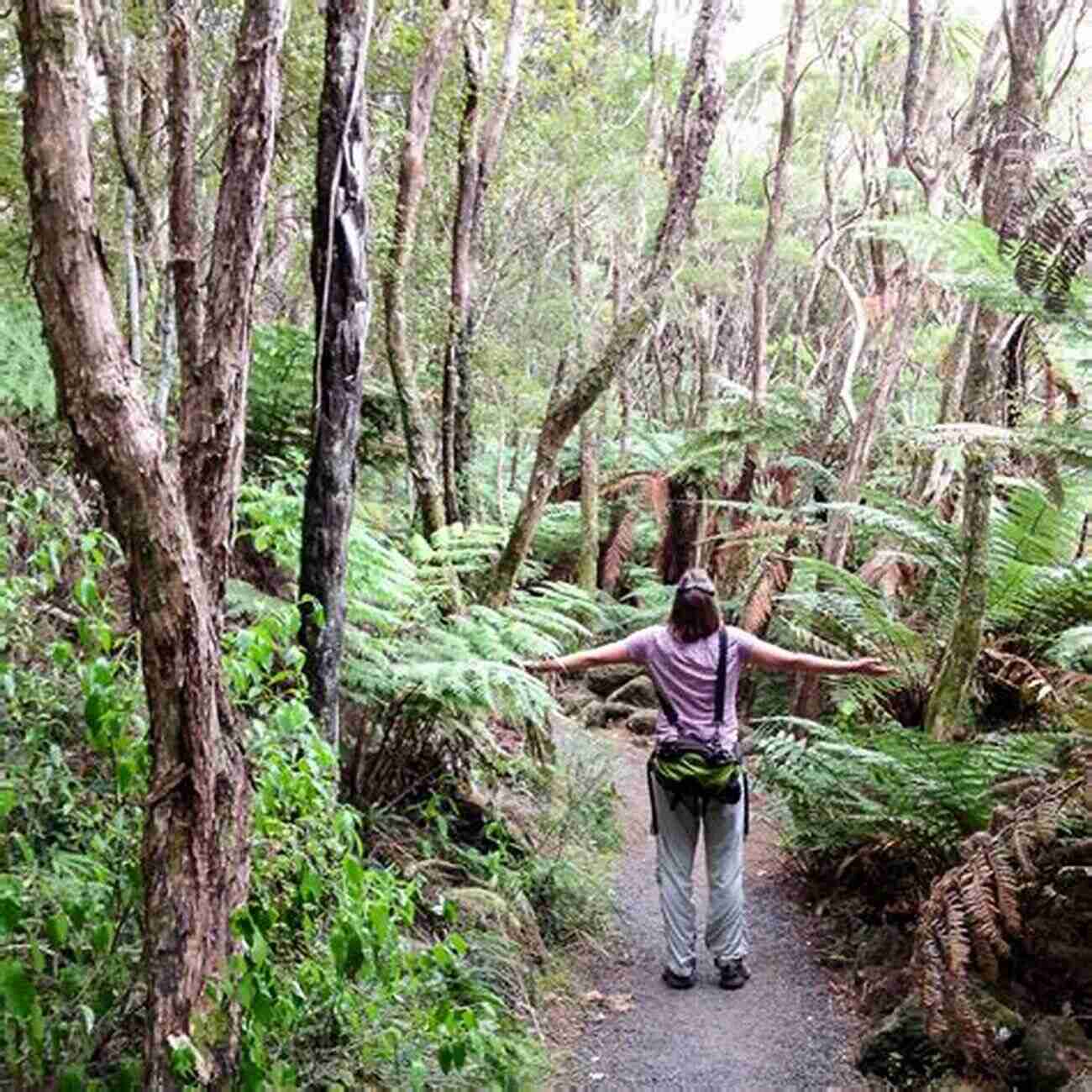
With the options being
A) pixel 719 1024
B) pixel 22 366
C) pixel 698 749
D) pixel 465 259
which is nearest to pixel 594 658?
pixel 698 749

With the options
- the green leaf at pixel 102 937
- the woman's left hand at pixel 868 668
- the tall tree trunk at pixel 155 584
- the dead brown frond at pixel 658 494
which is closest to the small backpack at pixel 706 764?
the woman's left hand at pixel 868 668

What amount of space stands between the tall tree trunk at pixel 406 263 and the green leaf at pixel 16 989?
15.1 ft

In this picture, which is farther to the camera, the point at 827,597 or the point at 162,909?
the point at 827,597

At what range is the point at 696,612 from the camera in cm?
498

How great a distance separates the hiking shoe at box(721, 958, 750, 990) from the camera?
16.6 feet

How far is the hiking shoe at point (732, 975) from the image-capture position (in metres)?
5.07

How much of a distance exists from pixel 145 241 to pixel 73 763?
173 inches

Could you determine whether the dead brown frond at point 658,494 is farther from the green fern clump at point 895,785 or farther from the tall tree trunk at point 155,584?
the tall tree trunk at point 155,584

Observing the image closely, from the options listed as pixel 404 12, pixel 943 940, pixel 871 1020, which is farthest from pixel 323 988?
pixel 404 12

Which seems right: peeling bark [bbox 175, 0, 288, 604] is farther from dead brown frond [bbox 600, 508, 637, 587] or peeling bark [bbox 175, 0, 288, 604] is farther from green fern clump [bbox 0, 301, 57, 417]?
dead brown frond [bbox 600, 508, 637, 587]

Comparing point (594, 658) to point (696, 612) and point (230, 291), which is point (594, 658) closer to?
point (696, 612)

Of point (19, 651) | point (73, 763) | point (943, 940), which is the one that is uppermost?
point (19, 651)

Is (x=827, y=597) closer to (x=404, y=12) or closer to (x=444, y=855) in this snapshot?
(x=444, y=855)

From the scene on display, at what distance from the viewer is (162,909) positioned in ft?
8.89
